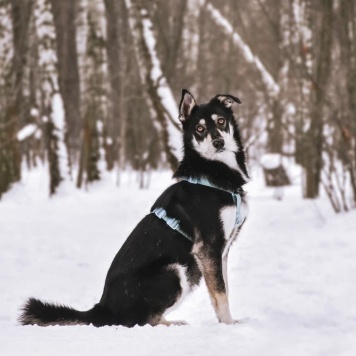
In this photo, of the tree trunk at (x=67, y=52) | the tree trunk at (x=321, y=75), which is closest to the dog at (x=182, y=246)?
the tree trunk at (x=321, y=75)

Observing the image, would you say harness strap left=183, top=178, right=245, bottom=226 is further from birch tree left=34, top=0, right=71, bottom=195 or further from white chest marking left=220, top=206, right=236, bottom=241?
birch tree left=34, top=0, right=71, bottom=195

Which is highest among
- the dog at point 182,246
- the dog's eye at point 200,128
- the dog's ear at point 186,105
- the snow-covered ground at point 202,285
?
the dog's ear at point 186,105

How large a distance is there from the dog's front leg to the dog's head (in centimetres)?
75

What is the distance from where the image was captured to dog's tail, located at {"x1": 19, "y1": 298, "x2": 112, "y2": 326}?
4613 mm

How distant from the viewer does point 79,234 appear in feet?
35.2

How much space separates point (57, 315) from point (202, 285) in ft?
10.8

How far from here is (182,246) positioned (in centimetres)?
475

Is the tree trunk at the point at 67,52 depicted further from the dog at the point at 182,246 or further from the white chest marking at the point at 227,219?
the white chest marking at the point at 227,219

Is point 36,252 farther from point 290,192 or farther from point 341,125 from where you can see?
point 290,192

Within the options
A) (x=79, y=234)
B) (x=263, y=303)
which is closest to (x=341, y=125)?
(x=79, y=234)

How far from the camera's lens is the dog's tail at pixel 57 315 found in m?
4.61

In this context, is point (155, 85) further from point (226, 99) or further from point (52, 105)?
point (226, 99)

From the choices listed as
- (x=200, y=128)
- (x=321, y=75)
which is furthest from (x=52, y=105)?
(x=200, y=128)

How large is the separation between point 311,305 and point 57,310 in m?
2.45
